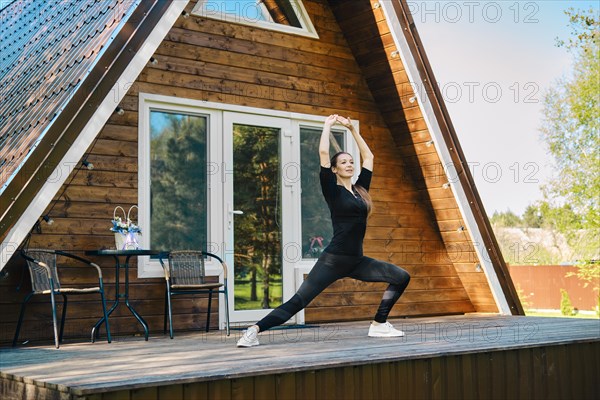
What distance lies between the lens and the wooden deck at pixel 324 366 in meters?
3.71

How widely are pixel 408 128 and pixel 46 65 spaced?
12.0 feet

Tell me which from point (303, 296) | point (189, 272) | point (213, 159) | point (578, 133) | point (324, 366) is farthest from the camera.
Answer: point (578, 133)

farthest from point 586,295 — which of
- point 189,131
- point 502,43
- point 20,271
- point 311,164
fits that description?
point 20,271

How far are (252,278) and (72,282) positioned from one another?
1.73 meters

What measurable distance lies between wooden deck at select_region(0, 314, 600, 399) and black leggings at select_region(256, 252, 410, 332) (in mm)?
227

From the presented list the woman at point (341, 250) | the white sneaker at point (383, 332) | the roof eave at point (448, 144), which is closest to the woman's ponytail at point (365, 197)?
the woman at point (341, 250)

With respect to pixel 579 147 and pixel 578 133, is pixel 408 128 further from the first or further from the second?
pixel 578 133

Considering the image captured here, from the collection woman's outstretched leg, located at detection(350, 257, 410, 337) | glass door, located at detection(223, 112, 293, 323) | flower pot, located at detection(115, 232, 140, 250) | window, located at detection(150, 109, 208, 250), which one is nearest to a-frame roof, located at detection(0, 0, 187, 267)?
flower pot, located at detection(115, 232, 140, 250)

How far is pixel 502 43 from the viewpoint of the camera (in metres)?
Answer: 28.5

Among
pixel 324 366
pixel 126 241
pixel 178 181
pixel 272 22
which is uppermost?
pixel 272 22

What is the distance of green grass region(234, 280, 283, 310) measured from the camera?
23.3 feet

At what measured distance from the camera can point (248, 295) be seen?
7.17 m

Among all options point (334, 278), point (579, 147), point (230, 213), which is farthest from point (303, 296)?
point (579, 147)

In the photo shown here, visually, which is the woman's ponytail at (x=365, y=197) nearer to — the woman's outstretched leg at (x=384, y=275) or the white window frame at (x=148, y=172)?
the woman's outstretched leg at (x=384, y=275)
